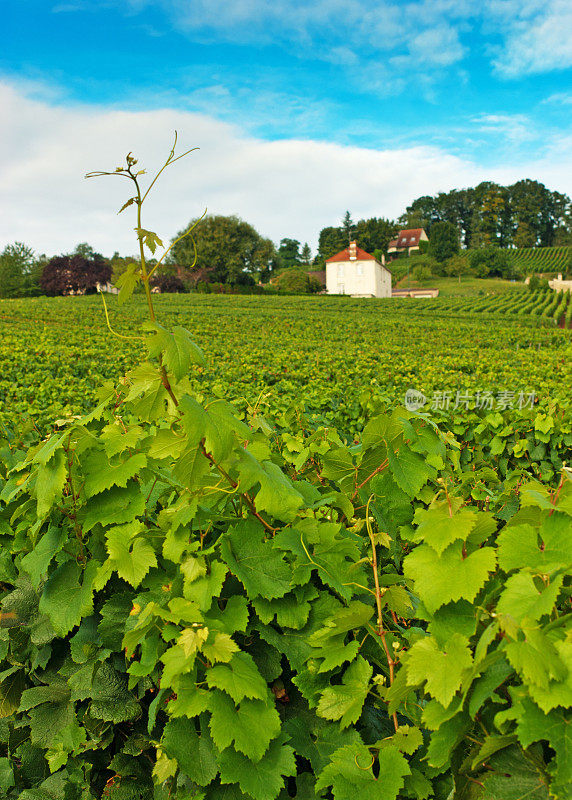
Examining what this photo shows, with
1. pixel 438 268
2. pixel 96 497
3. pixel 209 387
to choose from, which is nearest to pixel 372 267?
pixel 438 268

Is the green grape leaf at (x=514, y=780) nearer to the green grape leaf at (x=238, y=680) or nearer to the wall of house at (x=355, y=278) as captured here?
the green grape leaf at (x=238, y=680)

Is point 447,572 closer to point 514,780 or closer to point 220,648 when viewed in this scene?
point 514,780

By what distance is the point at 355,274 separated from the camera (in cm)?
8069

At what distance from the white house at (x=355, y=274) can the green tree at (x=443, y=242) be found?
87.0 feet

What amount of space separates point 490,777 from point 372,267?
271 ft

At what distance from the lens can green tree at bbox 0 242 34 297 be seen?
6531cm

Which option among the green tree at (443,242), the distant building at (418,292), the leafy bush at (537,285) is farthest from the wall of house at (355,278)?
the green tree at (443,242)

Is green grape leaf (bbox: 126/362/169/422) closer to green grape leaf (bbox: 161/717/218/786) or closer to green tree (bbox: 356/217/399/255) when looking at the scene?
green grape leaf (bbox: 161/717/218/786)

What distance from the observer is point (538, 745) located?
89 centimetres

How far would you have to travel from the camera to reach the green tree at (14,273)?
65.3 meters

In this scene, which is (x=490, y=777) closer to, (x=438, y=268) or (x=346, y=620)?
(x=346, y=620)

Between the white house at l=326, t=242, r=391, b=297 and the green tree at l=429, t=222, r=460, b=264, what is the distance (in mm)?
26510

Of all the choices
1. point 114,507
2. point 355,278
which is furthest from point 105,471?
point 355,278

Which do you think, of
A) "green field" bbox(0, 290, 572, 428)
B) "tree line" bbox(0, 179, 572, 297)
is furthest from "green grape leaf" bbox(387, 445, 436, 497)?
"tree line" bbox(0, 179, 572, 297)
